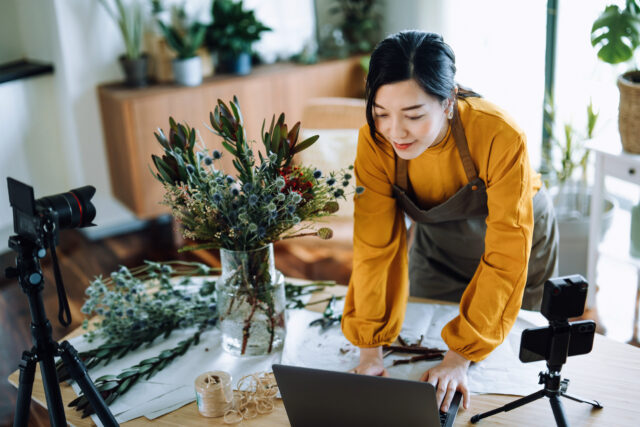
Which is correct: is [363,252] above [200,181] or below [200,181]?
below

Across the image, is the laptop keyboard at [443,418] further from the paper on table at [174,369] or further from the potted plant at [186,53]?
the potted plant at [186,53]

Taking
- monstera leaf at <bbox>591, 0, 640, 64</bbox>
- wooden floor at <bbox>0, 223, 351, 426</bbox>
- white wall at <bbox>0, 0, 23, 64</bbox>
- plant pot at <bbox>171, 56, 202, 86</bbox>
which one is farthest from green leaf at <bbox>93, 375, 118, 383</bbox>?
white wall at <bbox>0, 0, 23, 64</bbox>

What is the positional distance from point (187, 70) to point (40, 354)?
2.73m

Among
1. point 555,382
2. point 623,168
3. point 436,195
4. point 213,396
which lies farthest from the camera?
point 623,168

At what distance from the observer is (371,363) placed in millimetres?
1460

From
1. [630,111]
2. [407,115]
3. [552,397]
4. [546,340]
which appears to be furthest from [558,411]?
[630,111]

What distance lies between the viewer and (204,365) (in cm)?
152

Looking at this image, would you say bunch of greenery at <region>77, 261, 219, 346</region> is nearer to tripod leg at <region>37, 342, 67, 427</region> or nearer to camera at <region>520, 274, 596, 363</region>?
tripod leg at <region>37, 342, 67, 427</region>

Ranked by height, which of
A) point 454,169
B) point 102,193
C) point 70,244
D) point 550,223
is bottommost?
point 70,244

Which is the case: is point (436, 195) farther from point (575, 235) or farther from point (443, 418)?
point (575, 235)

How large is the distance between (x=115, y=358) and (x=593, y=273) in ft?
7.40

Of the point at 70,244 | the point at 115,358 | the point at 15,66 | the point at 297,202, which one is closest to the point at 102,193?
the point at 70,244

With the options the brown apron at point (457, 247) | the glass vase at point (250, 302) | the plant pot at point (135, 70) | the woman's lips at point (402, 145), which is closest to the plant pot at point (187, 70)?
the plant pot at point (135, 70)

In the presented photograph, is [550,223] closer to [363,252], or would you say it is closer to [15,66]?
[363,252]
